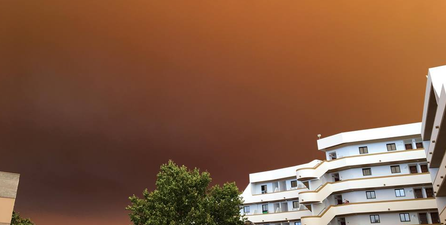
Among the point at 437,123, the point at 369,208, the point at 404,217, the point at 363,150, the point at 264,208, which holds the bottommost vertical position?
the point at 404,217

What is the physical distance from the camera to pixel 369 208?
4950cm

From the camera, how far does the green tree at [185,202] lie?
4034 cm

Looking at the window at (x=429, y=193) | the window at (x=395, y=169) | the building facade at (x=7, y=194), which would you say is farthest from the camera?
the window at (x=395, y=169)

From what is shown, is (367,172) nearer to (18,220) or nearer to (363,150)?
(363,150)

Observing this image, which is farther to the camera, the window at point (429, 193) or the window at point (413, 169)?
the window at point (413, 169)

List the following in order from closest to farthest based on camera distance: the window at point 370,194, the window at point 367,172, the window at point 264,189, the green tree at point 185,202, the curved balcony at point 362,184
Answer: the green tree at point 185,202 → the curved balcony at point 362,184 → the window at point 370,194 → the window at point 367,172 → the window at point 264,189

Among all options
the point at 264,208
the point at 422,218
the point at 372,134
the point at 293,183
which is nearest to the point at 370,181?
the point at 372,134

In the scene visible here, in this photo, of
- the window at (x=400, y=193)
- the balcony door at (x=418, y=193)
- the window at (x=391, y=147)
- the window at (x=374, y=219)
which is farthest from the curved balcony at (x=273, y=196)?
the balcony door at (x=418, y=193)

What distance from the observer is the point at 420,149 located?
4872cm

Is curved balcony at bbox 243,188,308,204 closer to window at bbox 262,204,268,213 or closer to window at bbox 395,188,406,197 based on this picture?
window at bbox 262,204,268,213

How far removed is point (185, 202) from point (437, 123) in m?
26.3

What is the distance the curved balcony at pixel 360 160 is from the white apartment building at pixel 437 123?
1275 centimetres

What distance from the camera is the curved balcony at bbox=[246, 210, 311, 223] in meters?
58.0

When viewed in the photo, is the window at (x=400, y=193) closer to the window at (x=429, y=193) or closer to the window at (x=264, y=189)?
the window at (x=429, y=193)
